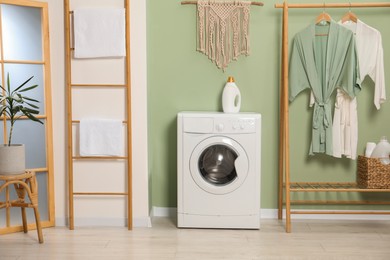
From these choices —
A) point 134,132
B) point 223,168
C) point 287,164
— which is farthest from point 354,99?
point 134,132

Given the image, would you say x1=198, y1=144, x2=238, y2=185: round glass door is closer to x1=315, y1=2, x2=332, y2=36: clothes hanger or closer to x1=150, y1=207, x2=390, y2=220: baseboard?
x1=150, y1=207, x2=390, y2=220: baseboard

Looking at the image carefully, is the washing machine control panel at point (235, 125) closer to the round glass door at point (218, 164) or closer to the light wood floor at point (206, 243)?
the round glass door at point (218, 164)

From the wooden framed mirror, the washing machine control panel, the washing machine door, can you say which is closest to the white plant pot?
the wooden framed mirror

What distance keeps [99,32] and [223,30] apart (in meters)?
0.94

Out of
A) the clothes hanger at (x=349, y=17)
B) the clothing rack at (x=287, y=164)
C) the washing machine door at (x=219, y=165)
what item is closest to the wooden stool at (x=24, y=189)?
the washing machine door at (x=219, y=165)

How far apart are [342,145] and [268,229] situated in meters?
0.82

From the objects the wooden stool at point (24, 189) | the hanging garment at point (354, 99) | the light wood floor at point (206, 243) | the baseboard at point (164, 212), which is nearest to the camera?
the light wood floor at point (206, 243)

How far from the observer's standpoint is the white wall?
3.76 metres

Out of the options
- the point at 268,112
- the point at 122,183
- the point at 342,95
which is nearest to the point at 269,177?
the point at 268,112

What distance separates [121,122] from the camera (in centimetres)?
376

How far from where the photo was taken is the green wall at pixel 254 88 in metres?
4.04

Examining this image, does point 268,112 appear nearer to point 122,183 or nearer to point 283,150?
point 283,150

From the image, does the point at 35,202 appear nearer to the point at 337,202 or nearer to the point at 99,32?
the point at 99,32

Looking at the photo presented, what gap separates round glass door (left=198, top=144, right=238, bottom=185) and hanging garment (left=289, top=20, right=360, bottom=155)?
63 cm
